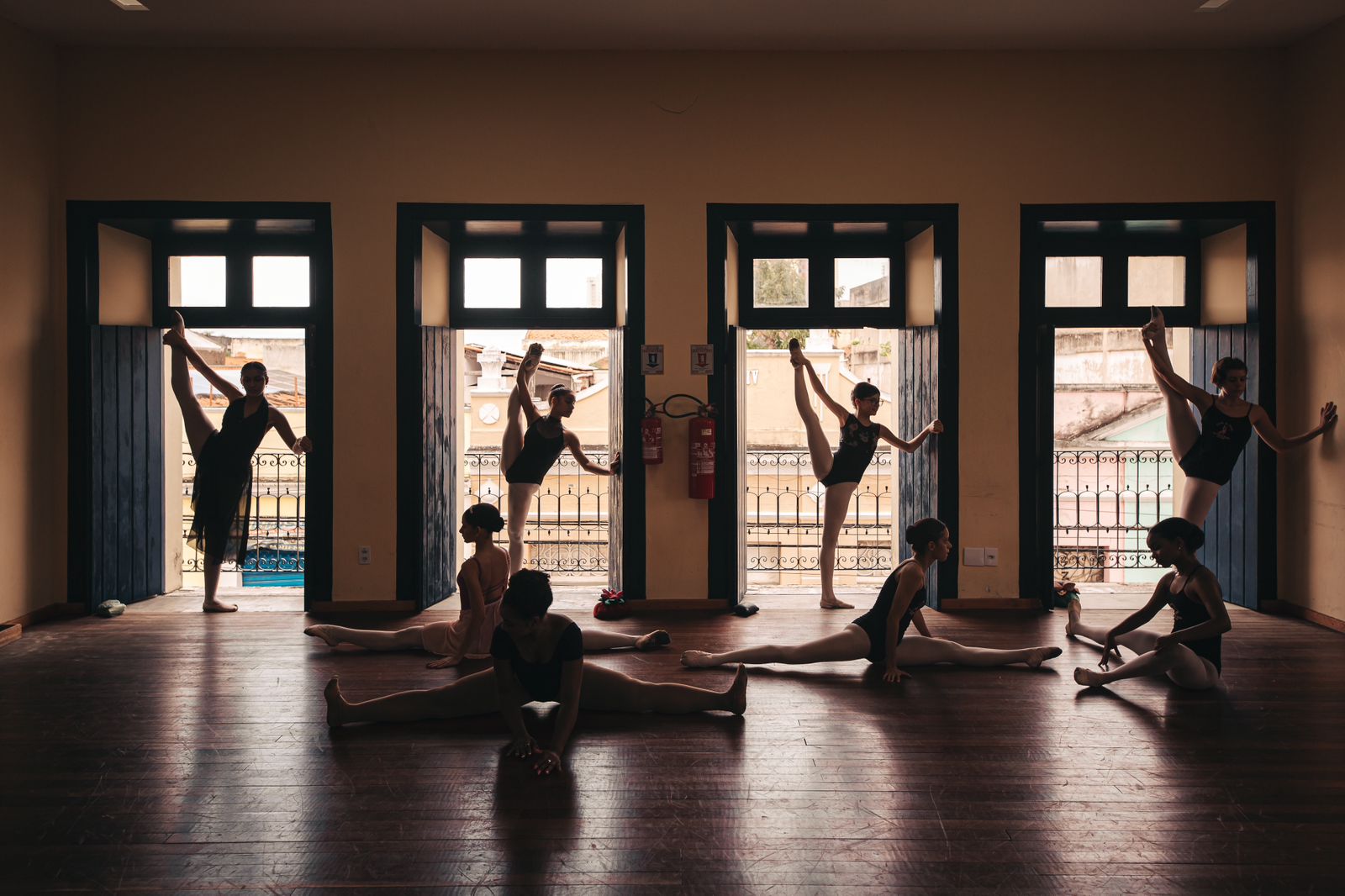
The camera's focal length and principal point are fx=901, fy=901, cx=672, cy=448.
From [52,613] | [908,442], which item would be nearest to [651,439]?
[908,442]

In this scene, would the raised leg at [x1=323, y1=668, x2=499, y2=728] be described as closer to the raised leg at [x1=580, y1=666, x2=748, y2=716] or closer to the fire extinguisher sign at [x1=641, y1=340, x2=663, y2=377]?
the raised leg at [x1=580, y1=666, x2=748, y2=716]

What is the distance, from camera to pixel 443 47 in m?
6.18

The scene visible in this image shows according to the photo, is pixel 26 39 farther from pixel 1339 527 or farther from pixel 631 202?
pixel 1339 527

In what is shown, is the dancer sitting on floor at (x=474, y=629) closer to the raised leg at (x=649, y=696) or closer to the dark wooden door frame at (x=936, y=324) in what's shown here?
the raised leg at (x=649, y=696)

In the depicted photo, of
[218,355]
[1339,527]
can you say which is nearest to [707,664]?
[1339,527]

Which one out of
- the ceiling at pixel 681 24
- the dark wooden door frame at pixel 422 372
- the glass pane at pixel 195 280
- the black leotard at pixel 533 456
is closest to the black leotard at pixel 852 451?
the dark wooden door frame at pixel 422 372

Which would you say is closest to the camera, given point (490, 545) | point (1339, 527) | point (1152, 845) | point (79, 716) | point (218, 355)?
point (1152, 845)

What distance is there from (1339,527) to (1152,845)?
4.18 metres

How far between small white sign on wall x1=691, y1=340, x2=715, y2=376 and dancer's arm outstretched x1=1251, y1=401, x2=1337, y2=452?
11.3 ft

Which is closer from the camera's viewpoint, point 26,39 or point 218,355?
point 26,39

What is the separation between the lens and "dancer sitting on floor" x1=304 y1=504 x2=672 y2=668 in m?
4.30

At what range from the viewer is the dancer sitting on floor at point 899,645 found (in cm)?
429

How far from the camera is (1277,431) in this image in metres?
5.84

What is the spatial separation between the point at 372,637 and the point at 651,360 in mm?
2605
